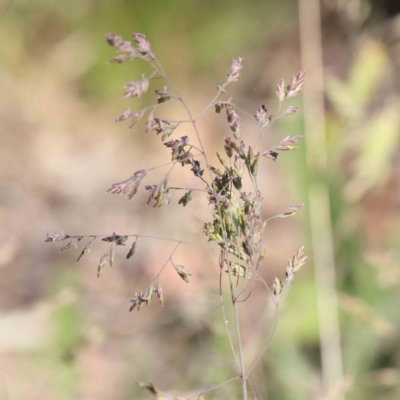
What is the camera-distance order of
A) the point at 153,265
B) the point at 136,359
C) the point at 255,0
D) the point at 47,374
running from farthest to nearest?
the point at 255,0, the point at 153,265, the point at 136,359, the point at 47,374

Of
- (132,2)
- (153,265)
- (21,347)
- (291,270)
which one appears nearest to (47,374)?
(21,347)

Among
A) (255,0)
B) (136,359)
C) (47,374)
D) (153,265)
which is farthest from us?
(255,0)

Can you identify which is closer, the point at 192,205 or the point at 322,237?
the point at 192,205

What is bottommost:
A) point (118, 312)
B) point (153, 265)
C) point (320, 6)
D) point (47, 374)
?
point (47, 374)

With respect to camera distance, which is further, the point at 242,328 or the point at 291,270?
the point at 242,328

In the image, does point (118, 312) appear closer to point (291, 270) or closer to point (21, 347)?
point (21, 347)

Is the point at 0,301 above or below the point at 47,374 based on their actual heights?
above
